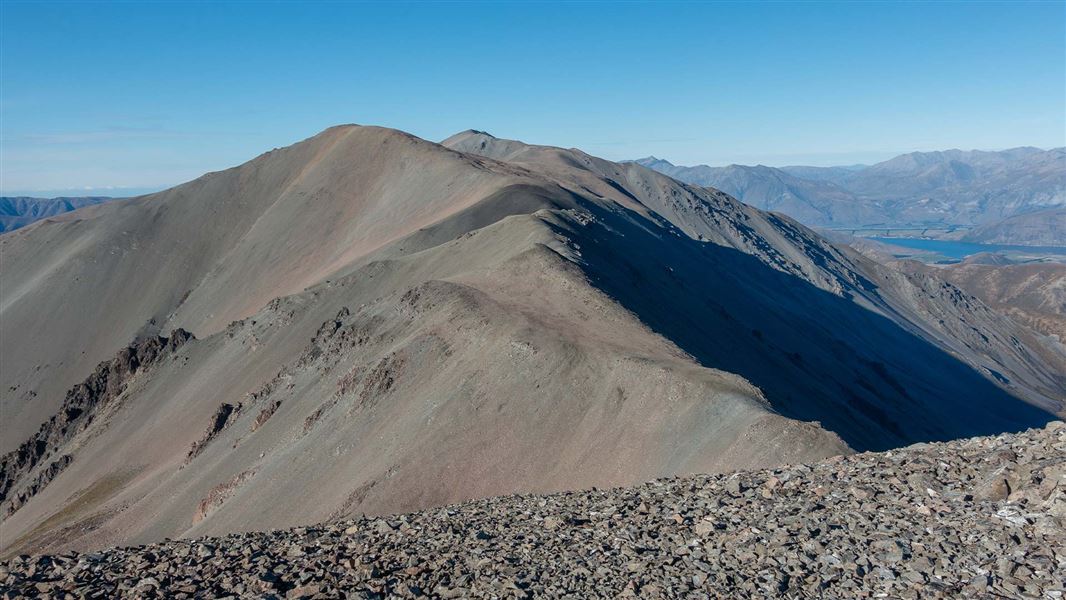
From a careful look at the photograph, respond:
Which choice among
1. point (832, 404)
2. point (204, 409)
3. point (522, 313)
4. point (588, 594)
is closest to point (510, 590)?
point (588, 594)

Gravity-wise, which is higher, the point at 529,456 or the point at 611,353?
the point at 611,353

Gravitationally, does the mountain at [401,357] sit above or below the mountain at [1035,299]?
above

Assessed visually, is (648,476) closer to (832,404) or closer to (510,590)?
(510,590)

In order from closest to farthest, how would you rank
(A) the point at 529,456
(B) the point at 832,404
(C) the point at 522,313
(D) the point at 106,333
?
1. (A) the point at 529,456
2. (C) the point at 522,313
3. (B) the point at 832,404
4. (D) the point at 106,333

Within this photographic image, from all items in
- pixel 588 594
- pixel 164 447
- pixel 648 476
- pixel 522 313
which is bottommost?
pixel 164 447

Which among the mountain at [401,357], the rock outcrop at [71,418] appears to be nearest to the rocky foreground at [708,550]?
the mountain at [401,357]

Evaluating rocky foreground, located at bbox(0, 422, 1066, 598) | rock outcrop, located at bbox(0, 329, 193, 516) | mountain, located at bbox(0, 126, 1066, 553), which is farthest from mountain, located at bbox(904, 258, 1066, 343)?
rocky foreground, located at bbox(0, 422, 1066, 598)

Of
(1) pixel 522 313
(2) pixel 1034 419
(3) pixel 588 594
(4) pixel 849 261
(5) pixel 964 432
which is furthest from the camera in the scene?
(4) pixel 849 261

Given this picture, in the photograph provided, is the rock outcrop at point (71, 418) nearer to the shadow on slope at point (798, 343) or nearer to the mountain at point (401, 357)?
the mountain at point (401, 357)
